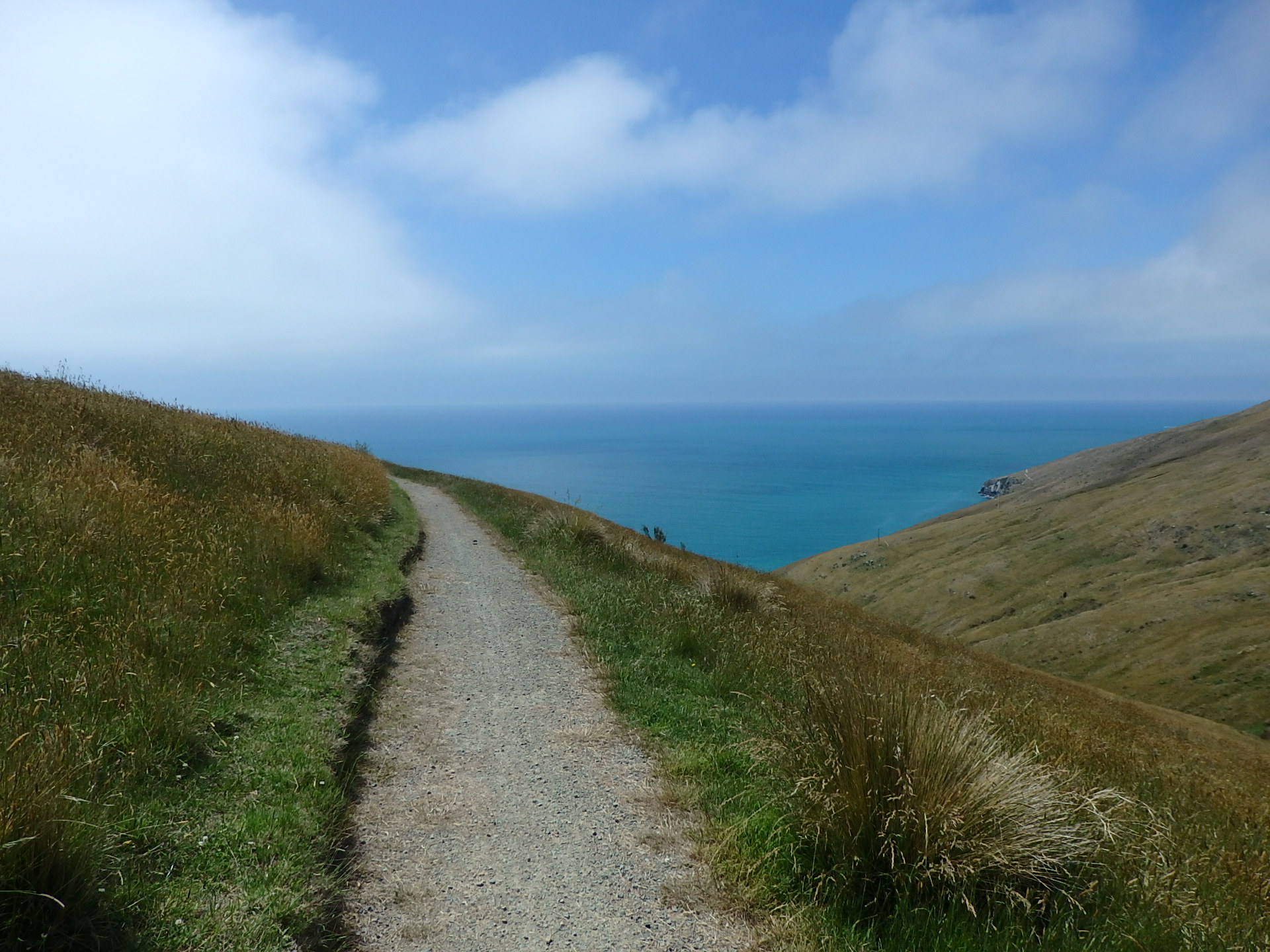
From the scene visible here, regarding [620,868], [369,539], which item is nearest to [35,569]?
[620,868]

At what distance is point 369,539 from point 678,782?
11.2 meters

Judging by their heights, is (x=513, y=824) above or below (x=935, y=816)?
below

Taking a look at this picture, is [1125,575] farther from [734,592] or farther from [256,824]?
[256,824]

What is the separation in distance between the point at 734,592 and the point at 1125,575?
175ft

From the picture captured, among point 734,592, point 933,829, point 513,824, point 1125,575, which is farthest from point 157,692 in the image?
point 1125,575

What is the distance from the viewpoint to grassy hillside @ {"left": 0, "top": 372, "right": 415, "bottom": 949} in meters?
2.99

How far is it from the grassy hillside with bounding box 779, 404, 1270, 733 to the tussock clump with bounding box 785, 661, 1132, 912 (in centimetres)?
3756

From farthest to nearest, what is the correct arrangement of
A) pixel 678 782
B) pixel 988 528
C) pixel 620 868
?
pixel 988 528
pixel 678 782
pixel 620 868

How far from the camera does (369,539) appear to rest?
47.6ft

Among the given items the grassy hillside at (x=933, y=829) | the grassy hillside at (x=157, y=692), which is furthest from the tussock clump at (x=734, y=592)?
the grassy hillside at (x=157, y=692)

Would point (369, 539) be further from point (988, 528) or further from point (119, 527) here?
point (988, 528)

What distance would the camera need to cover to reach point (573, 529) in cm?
1538

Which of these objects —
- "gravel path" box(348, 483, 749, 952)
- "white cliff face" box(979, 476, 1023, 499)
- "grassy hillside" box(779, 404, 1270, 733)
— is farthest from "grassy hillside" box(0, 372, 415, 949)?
"white cliff face" box(979, 476, 1023, 499)

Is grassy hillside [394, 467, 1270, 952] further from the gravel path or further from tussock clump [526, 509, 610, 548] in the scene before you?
tussock clump [526, 509, 610, 548]
